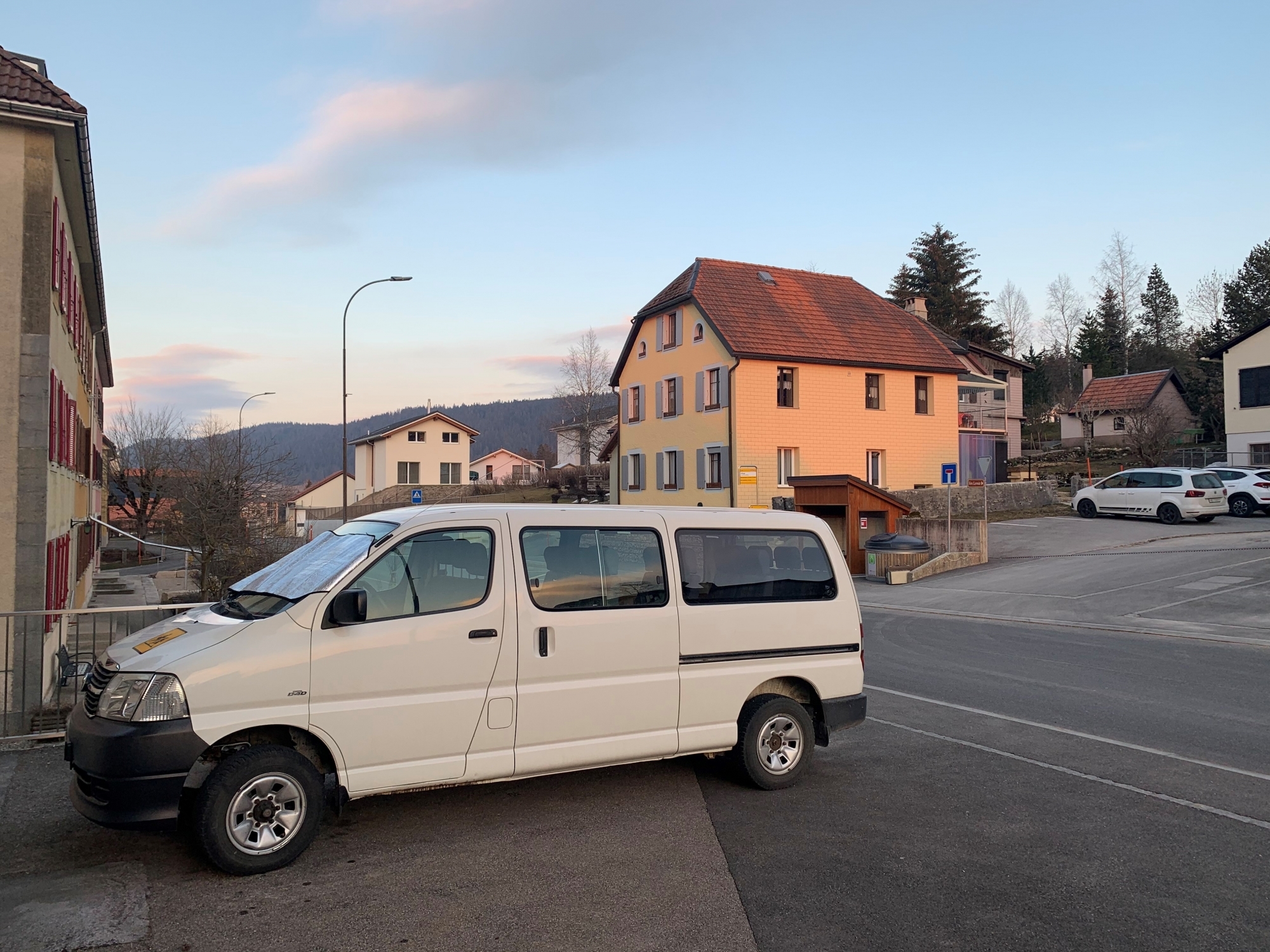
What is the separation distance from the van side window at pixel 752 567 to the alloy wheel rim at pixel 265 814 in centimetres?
278

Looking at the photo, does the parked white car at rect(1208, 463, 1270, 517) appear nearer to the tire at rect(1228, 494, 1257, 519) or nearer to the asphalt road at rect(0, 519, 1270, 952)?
the tire at rect(1228, 494, 1257, 519)

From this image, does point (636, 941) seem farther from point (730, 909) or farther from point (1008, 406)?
point (1008, 406)

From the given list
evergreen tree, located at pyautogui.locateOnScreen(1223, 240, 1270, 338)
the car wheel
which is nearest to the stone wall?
the car wheel

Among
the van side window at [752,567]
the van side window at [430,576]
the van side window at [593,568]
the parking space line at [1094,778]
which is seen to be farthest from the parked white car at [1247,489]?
the van side window at [430,576]

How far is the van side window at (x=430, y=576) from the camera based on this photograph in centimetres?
571

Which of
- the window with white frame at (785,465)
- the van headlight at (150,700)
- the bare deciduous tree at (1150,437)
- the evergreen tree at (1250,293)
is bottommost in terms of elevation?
the van headlight at (150,700)

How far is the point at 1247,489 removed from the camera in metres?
34.0

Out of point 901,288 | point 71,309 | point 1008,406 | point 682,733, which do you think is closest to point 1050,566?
point 682,733

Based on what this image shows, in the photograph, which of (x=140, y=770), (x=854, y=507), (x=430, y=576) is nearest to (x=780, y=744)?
(x=430, y=576)

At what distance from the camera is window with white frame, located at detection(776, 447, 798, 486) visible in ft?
130

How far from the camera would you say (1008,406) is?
57.4m

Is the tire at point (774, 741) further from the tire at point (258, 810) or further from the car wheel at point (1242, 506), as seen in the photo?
the car wheel at point (1242, 506)

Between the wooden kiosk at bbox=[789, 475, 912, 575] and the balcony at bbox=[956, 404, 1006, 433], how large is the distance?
837 inches

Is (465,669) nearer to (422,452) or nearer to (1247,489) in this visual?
(1247,489)
